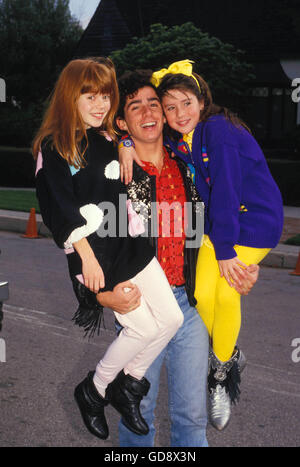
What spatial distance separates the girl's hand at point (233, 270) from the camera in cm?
267

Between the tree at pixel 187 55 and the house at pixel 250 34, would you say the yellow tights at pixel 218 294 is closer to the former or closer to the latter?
the tree at pixel 187 55

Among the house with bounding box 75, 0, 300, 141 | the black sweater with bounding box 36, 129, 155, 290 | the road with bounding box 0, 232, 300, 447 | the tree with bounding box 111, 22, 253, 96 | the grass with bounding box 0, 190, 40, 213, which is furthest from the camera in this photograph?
the house with bounding box 75, 0, 300, 141

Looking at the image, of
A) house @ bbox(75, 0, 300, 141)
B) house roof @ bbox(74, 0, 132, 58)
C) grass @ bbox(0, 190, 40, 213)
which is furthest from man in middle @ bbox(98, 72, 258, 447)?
house roof @ bbox(74, 0, 132, 58)

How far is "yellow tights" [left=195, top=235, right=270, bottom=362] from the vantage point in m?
2.79

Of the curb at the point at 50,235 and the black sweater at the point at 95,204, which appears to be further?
the curb at the point at 50,235

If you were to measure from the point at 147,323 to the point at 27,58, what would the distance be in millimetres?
34979

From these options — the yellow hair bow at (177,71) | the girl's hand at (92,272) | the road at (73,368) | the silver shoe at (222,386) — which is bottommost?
the road at (73,368)

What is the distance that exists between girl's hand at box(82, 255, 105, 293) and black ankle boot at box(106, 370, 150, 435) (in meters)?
0.44

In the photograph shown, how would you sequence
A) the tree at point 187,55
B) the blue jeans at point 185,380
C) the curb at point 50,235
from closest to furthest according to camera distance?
the blue jeans at point 185,380
the curb at point 50,235
the tree at point 187,55

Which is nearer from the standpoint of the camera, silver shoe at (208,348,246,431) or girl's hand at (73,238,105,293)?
girl's hand at (73,238,105,293)

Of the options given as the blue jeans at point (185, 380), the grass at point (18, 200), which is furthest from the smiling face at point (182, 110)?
the grass at point (18, 200)

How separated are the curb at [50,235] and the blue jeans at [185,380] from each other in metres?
7.11

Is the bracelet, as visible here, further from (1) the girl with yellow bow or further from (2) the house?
(2) the house
